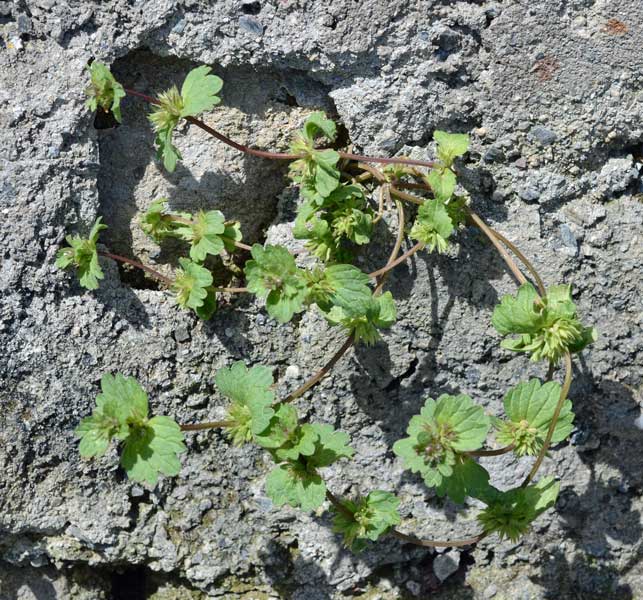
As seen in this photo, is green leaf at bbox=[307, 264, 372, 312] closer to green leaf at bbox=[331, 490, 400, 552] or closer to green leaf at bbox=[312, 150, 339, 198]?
green leaf at bbox=[312, 150, 339, 198]

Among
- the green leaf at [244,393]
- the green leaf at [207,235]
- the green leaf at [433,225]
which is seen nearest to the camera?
the green leaf at [244,393]


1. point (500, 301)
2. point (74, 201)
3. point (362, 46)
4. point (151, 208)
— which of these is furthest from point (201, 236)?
point (500, 301)

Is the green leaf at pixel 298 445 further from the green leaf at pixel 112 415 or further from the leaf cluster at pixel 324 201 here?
the leaf cluster at pixel 324 201

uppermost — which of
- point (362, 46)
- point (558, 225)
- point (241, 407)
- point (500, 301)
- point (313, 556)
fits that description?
point (362, 46)

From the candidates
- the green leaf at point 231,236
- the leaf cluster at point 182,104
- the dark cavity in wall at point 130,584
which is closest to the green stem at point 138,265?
the green leaf at point 231,236

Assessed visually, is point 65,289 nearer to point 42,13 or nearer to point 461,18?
point 42,13

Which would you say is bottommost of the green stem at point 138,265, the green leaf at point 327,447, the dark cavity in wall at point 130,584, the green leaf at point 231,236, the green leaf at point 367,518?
the dark cavity in wall at point 130,584

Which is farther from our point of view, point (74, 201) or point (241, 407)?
point (74, 201)
